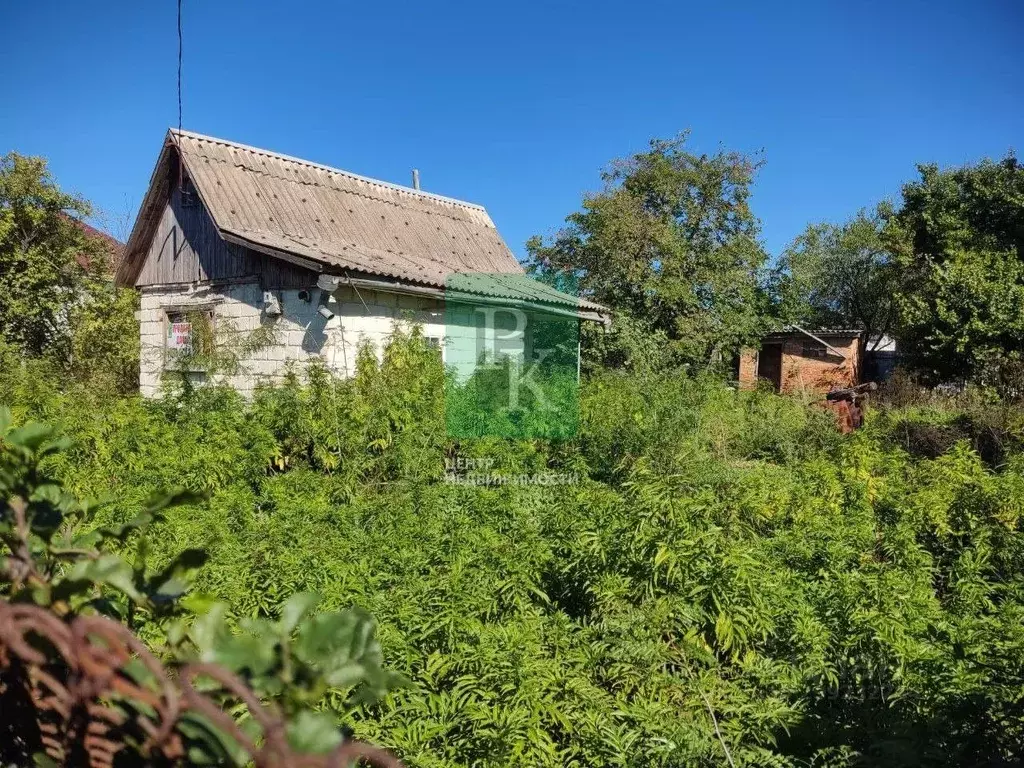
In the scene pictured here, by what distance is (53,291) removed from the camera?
14711 mm

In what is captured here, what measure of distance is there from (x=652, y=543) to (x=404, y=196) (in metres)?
12.5

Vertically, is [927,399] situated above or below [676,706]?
above

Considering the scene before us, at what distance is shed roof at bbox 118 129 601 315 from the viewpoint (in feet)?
35.0

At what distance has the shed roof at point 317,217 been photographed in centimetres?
1066

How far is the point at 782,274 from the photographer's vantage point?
2245cm

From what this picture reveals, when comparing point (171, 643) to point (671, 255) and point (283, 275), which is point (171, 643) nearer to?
point (283, 275)

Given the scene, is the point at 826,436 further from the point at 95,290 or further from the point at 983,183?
the point at 983,183

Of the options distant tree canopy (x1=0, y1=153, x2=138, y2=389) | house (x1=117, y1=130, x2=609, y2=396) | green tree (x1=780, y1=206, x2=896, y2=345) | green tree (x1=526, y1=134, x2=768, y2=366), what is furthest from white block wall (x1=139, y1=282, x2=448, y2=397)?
green tree (x1=780, y1=206, x2=896, y2=345)

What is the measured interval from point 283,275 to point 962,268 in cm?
1528

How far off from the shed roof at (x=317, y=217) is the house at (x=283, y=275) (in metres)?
0.03

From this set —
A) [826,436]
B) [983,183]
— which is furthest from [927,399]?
[983,183]

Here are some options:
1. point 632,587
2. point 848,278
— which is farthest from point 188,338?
point 848,278

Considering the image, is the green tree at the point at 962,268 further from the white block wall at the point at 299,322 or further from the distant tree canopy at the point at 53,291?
the distant tree canopy at the point at 53,291

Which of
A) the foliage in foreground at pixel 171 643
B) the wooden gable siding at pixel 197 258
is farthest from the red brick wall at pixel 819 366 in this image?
the foliage in foreground at pixel 171 643
